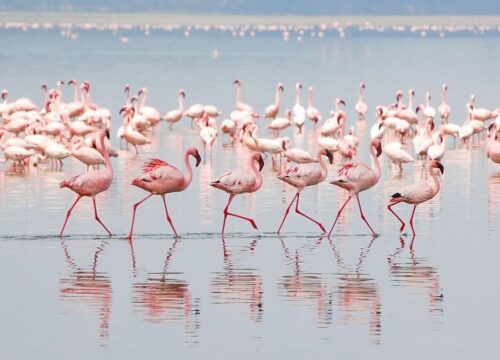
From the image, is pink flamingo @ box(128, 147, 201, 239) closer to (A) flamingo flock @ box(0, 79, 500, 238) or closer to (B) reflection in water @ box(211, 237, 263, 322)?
(A) flamingo flock @ box(0, 79, 500, 238)

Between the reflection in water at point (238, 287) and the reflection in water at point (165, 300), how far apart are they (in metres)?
0.28

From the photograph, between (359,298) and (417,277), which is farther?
(417,277)

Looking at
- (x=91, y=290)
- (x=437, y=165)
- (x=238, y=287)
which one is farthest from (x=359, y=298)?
(x=437, y=165)

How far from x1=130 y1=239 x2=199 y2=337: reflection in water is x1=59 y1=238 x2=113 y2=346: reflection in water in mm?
252

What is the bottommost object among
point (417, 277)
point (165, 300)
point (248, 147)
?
point (165, 300)

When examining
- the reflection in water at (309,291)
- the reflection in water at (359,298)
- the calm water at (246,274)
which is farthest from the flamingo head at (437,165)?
the reflection in water at (309,291)

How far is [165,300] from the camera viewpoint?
41.0ft

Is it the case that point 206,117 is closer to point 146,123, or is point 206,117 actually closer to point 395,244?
point 146,123

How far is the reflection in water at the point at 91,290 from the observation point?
1197 cm

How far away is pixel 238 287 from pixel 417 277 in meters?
1.70

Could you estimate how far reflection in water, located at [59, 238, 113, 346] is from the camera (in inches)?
471

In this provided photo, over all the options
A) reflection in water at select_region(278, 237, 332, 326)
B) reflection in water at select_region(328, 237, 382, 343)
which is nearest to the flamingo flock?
reflection in water at select_region(328, 237, 382, 343)

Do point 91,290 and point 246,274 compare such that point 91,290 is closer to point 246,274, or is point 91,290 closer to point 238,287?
point 238,287

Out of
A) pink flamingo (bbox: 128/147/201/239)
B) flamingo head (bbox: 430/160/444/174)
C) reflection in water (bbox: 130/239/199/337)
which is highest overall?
flamingo head (bbox: 430/160/444/174)
